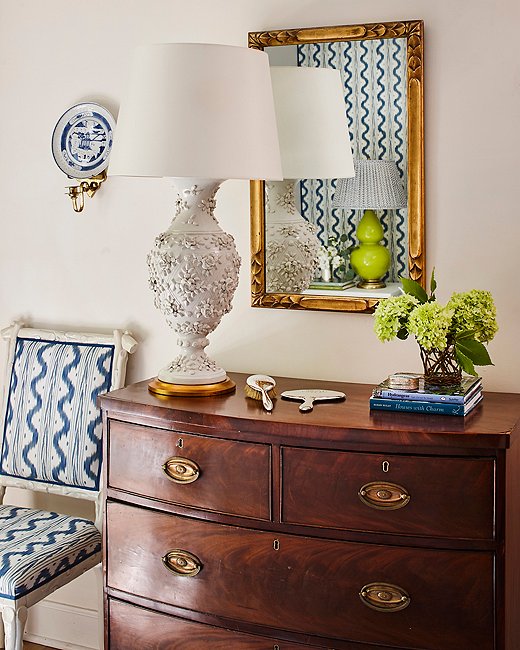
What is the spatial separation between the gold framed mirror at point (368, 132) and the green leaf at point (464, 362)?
0.36 metres

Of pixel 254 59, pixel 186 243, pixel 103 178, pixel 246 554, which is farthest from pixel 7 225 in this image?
pixel 246 554

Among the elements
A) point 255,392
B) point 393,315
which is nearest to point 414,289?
point 393,315

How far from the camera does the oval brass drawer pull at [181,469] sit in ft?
7.40

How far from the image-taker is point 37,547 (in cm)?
254

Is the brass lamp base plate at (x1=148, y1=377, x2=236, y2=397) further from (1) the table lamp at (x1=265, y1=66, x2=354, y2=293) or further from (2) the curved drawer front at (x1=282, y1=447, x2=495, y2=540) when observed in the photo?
(1) the table lamp at (x1=265, y1=66, x2=354, y2=293)

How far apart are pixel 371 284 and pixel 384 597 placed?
0.83 meters

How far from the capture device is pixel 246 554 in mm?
2201

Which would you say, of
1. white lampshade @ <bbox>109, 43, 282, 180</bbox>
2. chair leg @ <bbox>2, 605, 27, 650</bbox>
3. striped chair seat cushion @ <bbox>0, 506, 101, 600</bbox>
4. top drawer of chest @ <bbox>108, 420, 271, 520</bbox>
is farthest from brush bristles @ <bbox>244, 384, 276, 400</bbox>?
chair leg @ <bbox>2, 605, 27, 650</bbox>

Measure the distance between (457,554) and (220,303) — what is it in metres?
0.84

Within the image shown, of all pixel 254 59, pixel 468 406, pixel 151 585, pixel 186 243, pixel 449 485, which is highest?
pixel 254 59

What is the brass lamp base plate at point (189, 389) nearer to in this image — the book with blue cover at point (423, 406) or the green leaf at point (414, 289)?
the book with blue cover at point (423, 406)

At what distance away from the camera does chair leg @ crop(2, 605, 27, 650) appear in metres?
2.43

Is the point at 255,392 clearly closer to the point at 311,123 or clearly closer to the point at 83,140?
the point at 311,123

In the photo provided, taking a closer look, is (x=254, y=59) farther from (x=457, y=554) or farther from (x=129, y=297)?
(x=457, y=554)
